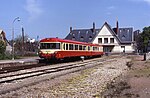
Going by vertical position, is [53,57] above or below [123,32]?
below

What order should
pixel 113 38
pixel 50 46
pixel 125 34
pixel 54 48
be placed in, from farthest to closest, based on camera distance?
pixel 125 34 → pixel 113 38 → pixel 50 46 → pixel 54 48

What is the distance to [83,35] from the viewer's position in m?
105

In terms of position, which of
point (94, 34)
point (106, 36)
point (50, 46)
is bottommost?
point (50, 46)

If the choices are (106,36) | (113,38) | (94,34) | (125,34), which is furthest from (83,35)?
(125,34)

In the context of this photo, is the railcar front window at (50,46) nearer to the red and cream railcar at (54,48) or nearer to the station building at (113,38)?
the red and cream railcar at (54,48)

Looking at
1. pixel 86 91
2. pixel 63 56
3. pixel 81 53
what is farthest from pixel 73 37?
pixel 86 91

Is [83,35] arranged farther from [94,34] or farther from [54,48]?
[54,48]

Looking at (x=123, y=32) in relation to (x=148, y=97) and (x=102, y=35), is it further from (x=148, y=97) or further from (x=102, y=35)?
(x=148, y=97)

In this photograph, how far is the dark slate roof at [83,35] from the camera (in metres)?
103

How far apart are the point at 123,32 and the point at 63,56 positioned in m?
68.9

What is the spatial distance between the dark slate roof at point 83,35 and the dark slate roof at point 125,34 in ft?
24.9

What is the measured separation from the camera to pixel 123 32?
101 meters

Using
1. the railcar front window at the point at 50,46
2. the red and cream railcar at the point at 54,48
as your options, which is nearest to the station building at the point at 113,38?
the red and cream railcar at the point at 54,48

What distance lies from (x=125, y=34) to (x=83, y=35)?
14398 mm
